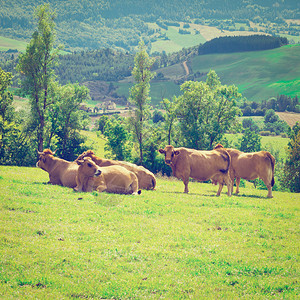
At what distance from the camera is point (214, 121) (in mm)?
70000

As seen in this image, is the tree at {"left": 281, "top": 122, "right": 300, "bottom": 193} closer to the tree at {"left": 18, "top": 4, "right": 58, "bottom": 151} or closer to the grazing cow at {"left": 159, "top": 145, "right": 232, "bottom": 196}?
the grazing cow at {"left": 159, "top": 145, "right": 232, "bottom": 196}

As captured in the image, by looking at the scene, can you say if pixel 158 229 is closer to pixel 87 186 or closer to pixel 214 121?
pixel 87 186

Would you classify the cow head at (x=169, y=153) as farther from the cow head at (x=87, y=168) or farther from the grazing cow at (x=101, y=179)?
the cow head at (x=87, y=168)

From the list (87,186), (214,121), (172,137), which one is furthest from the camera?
(172,137)

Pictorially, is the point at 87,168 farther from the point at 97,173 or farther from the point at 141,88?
the point at 141,88

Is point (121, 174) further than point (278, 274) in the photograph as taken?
Yes

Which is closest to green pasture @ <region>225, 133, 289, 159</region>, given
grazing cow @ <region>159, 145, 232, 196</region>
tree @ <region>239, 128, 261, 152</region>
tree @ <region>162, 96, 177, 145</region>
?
tree @ <region>239, 128, 261, 152</region>

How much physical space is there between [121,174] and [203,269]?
11033mm

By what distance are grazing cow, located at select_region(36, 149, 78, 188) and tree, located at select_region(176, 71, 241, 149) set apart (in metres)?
44.9

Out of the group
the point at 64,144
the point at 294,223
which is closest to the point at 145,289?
the point at 294,223

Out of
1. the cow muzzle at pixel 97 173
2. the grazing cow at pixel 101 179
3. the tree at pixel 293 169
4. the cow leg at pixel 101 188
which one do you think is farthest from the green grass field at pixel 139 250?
the tree at pixel 293 169

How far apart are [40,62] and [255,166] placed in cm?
3654

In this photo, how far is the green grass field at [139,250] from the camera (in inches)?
390

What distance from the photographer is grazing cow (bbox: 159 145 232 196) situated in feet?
83.1
